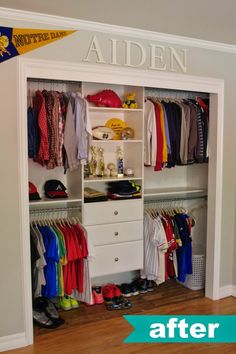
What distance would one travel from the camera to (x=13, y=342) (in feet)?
8.73

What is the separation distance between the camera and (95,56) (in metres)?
2.82

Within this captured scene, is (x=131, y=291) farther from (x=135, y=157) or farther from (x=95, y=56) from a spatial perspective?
(x=95, y=56)

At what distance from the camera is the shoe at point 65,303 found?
330cm

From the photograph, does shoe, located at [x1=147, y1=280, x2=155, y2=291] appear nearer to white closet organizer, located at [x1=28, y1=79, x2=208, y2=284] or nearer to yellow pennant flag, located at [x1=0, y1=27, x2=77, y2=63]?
white closet organizer, located at [x1=28, y1=79, x2=208, y2=284]

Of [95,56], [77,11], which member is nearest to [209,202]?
[95,56]

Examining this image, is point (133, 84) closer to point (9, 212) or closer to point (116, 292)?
point (9, 212)

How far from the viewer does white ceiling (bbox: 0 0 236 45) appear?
2.37 meters

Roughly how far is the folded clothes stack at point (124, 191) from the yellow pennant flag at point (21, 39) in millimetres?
1467

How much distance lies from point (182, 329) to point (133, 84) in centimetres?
216

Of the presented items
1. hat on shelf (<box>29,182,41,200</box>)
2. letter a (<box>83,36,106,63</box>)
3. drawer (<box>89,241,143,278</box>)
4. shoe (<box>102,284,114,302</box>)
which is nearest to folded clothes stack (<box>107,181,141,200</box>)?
drawer (<box>89,241,143,278</box>)

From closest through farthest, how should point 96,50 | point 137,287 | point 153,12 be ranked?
point 153,12 < point 96,50 < point 137,287

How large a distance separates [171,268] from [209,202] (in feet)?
2.64

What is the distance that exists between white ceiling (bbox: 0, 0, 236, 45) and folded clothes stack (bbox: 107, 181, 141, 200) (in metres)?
1.43

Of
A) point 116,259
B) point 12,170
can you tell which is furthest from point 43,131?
point 116,259
